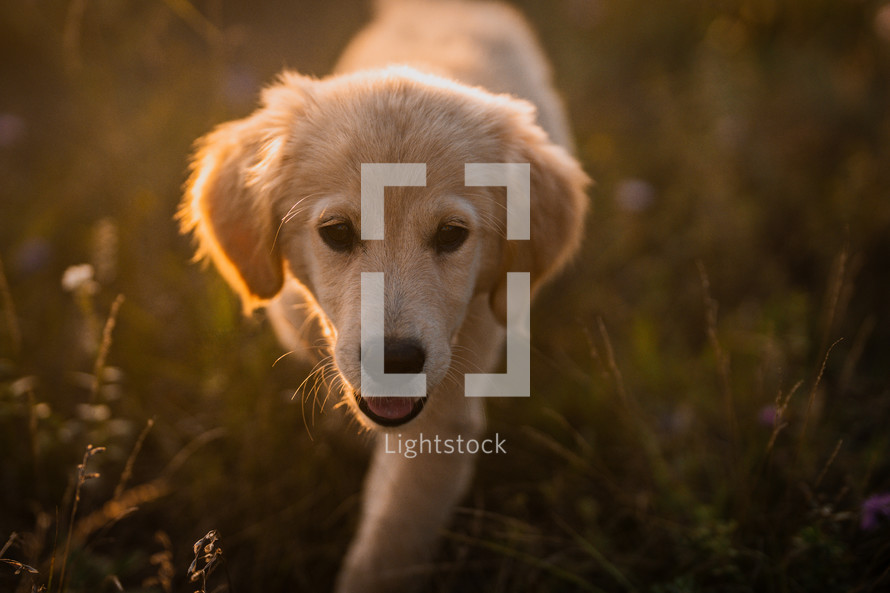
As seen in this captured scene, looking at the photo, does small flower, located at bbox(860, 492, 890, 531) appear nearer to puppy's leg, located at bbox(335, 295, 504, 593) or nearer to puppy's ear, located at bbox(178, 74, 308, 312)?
puppy's leg, located at bbox(335, 295, 504, 593)

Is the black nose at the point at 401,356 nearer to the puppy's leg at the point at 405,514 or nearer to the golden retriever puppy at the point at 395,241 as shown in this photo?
the golden retriever puppy at the point at 395,241

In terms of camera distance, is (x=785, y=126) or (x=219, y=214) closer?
(x=219, y=214)

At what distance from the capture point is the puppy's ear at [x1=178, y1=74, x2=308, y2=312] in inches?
75.8

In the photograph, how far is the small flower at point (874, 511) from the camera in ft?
5.63

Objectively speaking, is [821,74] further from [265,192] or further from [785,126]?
[265,192]

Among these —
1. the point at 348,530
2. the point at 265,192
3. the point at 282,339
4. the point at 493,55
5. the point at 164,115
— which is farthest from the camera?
the point at 164,115

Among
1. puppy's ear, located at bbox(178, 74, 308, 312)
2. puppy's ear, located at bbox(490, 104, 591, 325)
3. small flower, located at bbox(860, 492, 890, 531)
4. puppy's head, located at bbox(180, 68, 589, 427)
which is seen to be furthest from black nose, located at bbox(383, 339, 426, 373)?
small flower, located at bbox(860, 492, 890, 531)

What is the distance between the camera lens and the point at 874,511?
1.76m

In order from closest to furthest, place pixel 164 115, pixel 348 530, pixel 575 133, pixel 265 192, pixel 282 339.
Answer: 1. pixel 265 192
2. pixel 348 530
3. pixel 282 339
4. pixel 164 115
5. pixel 575 133

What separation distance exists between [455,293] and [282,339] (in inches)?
41.1

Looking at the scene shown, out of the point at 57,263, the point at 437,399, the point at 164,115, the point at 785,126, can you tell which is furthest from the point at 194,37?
the point at 785,126

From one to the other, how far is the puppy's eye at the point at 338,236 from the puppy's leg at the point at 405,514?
685 mm

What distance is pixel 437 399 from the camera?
2.01m

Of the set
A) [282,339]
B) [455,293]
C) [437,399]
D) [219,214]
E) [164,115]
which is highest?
[164,115]
